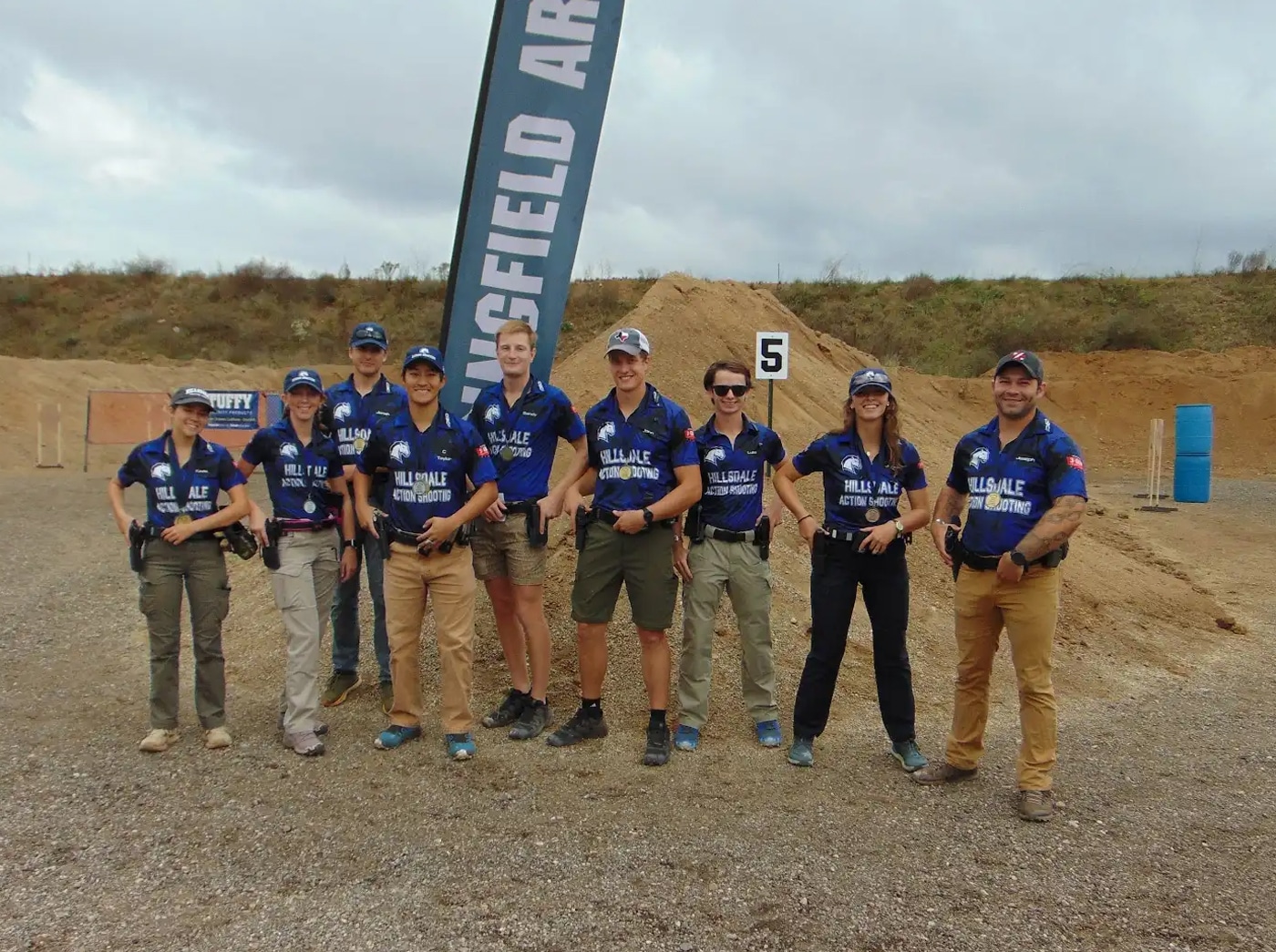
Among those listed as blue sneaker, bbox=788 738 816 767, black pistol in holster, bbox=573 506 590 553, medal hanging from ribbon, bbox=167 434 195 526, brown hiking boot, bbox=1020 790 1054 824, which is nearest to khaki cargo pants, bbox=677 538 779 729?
blue sneaker, bbox=788 738 816 767

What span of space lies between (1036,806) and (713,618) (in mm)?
1752

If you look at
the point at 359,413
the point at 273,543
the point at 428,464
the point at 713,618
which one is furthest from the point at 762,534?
the point at 273,543

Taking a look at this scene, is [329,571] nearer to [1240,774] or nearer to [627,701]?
[627,701]

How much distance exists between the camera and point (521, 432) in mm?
4828

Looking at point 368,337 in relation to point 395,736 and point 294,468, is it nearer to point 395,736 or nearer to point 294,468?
point 294,468

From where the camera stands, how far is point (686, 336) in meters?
10.7

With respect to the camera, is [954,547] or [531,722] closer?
[954,547]

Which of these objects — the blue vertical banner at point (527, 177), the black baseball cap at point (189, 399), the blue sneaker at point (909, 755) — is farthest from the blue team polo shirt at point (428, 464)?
the blue sneaker at point (909, 755)

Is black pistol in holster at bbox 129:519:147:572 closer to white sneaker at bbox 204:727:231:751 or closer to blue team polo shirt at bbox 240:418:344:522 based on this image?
blue team polo shirt at bbox 240:418:344:522

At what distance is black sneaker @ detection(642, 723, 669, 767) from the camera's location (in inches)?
179

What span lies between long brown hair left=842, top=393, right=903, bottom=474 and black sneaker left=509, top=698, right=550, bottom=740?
2.26 meters

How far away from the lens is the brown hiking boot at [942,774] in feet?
14.4

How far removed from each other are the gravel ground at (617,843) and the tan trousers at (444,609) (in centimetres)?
33

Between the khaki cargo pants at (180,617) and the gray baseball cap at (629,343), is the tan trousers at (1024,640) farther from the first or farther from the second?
the khaki cargo pants at (180,617)
